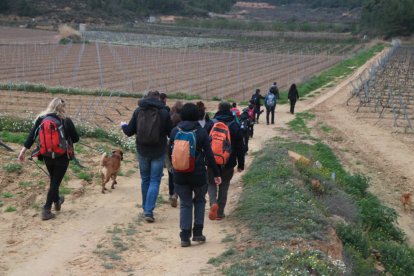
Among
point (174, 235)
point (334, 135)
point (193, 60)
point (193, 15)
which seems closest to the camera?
point (174, 235)

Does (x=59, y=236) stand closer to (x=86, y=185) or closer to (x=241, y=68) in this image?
(x=86, y=185)

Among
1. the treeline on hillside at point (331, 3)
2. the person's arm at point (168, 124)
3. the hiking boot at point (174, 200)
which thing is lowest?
the hiking boot at point (174, 200)

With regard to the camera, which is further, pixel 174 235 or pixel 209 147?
pixel 174 235

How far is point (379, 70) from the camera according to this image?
135 feet

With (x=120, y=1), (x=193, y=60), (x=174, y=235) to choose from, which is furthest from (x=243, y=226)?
(x=120, y=1)

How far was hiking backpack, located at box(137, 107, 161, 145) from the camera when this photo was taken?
25.3 feet

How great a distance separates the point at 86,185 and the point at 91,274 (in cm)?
377

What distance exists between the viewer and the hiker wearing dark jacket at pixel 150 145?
305 inches

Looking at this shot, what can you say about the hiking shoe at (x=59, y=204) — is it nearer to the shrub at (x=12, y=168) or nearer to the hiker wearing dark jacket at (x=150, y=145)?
the hiker wearing dark jacket at (x=150, y=145)

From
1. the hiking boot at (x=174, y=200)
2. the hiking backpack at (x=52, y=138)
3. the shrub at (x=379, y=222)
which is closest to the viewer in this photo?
the hiking backpack at (x=52, y=138)

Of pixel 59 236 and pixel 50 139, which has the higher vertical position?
pixel 50 139

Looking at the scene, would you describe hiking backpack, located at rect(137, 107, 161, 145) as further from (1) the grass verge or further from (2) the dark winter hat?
(1) the grass verge

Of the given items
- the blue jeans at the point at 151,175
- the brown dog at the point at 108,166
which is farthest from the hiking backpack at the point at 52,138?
the brown dog at the point at 108,166

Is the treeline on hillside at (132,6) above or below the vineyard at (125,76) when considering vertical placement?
above
